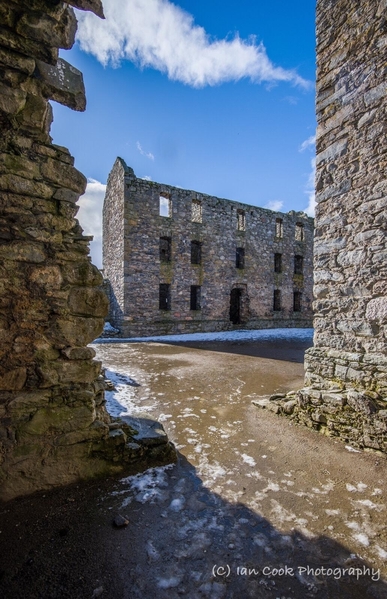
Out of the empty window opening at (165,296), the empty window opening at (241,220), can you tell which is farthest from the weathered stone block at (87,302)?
the empty window opening at (241,220)

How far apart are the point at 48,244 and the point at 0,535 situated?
2.22m

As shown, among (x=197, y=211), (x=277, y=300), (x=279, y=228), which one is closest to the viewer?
(x=197, y=211)

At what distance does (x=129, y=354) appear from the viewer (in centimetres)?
975

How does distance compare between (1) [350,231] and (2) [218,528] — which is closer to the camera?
(2) [218,528]

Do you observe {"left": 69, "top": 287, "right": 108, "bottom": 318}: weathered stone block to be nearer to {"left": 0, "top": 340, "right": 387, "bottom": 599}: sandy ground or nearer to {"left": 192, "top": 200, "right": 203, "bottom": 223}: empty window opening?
{"left": 0, "top": 340, "right": 387, "bottom": 599}: sandy ground

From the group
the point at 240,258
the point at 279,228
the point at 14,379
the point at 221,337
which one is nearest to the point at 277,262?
the point at 279,228

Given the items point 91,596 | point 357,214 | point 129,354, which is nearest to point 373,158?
point 357,214

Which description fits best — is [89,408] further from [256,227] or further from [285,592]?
[256,227]

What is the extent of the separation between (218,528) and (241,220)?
17980mm

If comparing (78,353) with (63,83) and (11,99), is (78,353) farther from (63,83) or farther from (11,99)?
(63,83)

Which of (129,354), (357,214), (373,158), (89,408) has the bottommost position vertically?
(129,354)

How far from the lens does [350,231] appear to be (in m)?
3.83

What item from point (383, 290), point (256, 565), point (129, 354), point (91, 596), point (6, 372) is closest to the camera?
point (91, 596)

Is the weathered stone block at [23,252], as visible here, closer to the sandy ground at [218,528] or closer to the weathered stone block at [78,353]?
the weathered stone block at [78,353]
